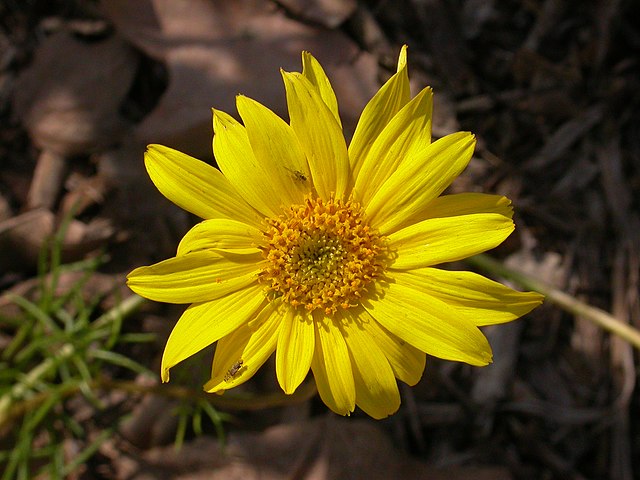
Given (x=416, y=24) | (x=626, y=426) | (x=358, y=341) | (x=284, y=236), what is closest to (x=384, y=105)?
(x=284, y=236)

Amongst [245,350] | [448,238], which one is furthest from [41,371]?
[448,238]

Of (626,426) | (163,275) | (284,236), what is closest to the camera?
(163,275)

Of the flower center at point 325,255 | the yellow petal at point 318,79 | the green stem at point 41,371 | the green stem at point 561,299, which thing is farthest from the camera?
the green stem at point 41,371

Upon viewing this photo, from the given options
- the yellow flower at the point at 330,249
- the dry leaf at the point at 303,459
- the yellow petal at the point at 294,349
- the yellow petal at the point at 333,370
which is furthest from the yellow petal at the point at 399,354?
the dry leaf at the point at 303,459

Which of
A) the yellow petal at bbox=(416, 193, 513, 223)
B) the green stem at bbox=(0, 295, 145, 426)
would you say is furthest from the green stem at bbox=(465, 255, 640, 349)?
the green stem at bbox=(0, 295, 145, 426)

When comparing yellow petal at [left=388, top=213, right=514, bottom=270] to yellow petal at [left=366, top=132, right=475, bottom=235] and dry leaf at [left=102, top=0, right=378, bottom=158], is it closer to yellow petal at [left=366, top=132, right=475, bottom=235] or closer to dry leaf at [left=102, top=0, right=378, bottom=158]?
yellow petal at [left=366, top=132, right=475, bottom=235]

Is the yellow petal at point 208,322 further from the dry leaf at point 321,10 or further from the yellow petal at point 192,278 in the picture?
the dry leaf at point 321,10

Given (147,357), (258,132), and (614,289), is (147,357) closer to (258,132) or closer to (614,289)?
(258,132)
